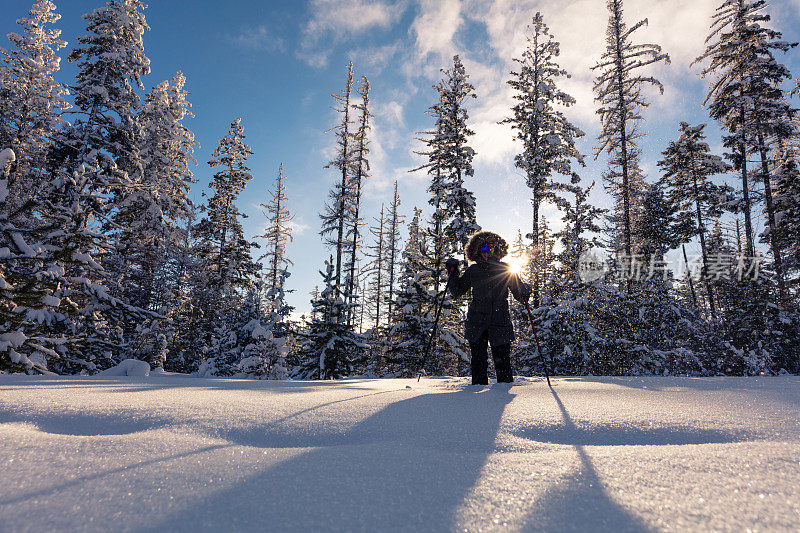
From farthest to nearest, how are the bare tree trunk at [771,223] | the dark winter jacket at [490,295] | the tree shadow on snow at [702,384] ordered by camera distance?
the bare tree trunk at [771,223]
the dark winter jacket at [490,295]
the tree shadow on snow at [702,384]

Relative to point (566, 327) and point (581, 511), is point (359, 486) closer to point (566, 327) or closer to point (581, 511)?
point (581, 511)

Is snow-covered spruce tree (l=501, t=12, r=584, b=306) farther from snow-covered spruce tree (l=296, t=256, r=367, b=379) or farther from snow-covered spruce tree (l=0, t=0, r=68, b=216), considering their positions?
snow-covered spruce tree (l=0, t=0, r=68, b=216)

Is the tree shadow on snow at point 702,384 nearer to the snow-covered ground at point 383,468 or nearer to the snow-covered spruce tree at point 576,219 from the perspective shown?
the snow-covered ground at point 383,468

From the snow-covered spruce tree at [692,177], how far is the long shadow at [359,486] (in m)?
31.3

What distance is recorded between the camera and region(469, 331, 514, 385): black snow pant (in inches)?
173

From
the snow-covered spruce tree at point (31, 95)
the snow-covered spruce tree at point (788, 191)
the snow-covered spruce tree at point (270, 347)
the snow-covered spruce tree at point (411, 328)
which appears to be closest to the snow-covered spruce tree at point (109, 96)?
the snow-covered spruce tree at point (31, 95)

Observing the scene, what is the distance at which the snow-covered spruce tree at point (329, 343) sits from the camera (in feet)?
32.4

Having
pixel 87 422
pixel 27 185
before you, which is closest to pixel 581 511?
pixel 87 422

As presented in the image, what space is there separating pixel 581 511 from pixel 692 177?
3386 centimetres

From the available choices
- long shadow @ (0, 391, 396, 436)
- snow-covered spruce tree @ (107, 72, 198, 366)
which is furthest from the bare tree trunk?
snow-covered spruce tree @ (107, 72, 198, 366)

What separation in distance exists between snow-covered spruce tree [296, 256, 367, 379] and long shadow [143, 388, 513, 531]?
8.39 meters

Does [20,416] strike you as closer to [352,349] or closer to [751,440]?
[751,440]

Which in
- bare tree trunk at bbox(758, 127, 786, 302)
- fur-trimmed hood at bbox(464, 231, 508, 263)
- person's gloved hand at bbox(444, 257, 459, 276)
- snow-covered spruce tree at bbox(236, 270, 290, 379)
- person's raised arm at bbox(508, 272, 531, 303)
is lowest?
snow-covered spruce tree at bbox(236, 270, 290, 379)

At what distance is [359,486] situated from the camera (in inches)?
42.9
